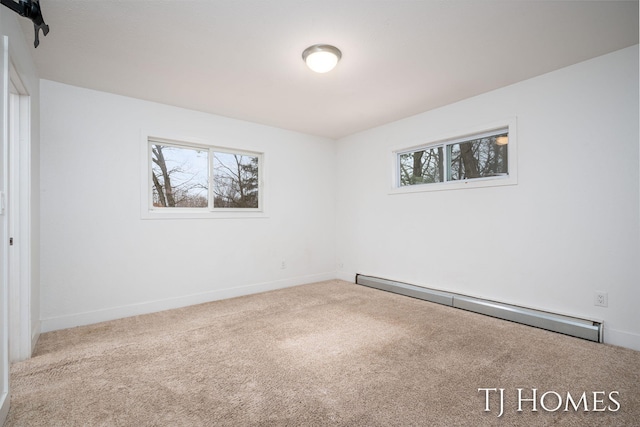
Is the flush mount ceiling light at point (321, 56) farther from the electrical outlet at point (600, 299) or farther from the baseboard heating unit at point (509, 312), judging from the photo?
the electrical outlet at point (600, 299)

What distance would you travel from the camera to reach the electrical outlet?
253 centimetres

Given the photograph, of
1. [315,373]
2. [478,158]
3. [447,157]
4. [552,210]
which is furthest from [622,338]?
[315,373]

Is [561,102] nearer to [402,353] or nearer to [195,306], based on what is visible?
[402,353]

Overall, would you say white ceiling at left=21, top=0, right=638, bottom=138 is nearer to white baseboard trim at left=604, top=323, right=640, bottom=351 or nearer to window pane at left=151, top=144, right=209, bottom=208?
window pane at left=151, top=144, right=209, bottom=208

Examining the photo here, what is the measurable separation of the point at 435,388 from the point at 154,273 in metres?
3.08

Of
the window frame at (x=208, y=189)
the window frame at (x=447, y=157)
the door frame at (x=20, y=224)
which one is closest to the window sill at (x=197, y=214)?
the window frame at (x=208, y=189)

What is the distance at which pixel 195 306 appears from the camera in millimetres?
3582

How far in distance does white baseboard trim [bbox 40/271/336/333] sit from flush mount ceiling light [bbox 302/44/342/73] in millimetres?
2922

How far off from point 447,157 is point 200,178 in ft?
10.5

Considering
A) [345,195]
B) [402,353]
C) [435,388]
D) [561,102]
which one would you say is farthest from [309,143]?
[435,388]

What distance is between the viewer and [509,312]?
3002mm

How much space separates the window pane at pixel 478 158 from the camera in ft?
10.8

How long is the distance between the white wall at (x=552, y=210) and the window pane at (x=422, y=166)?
19 cm

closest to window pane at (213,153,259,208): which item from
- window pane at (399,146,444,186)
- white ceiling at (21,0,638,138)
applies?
white ceiling at (21,0,638,138)
